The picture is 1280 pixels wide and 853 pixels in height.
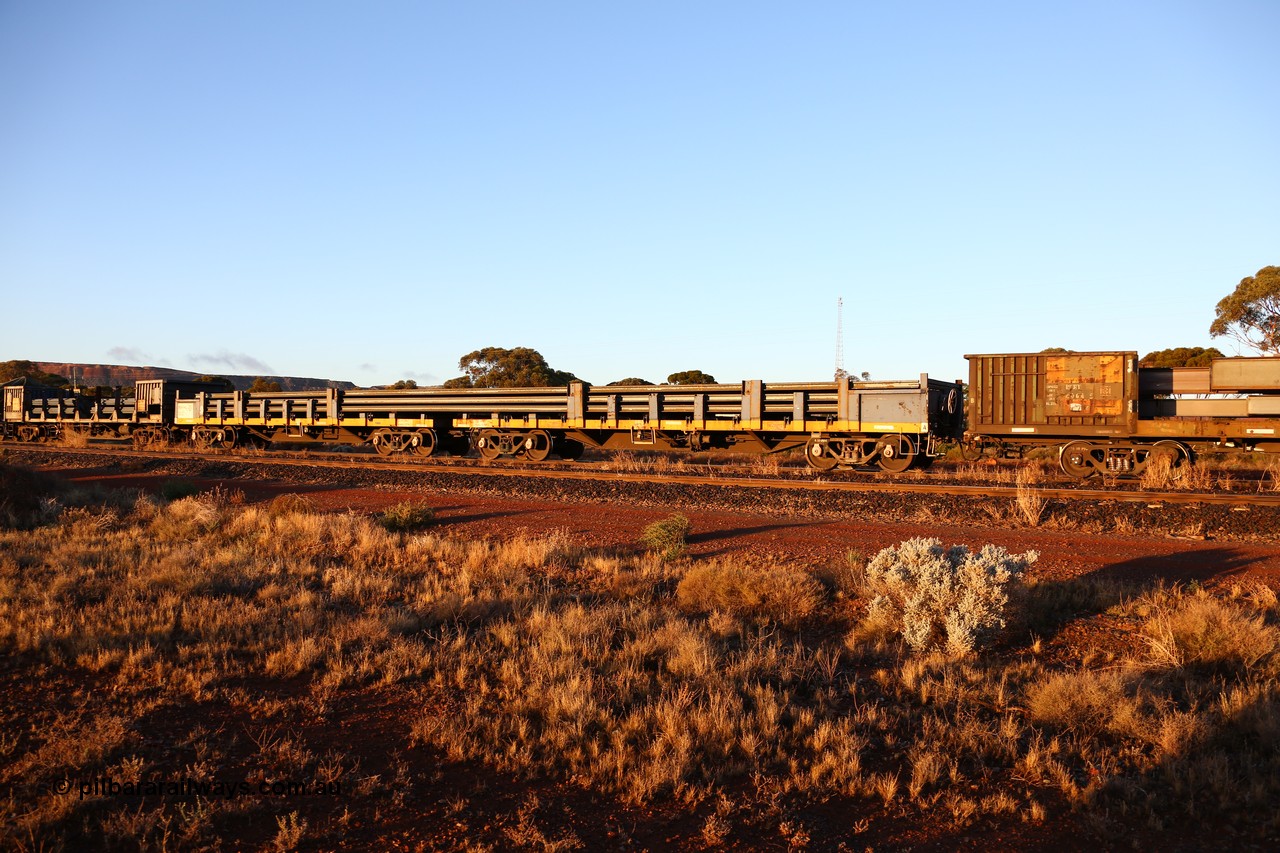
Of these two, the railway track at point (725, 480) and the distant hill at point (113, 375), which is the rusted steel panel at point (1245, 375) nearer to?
the railway track at point (725, 480)

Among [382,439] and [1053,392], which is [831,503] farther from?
[382,439]

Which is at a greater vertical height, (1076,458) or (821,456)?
(1076,458)

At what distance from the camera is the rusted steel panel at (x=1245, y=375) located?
17.4 m

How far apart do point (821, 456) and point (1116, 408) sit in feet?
22.9

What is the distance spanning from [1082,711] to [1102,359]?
52.9 feet

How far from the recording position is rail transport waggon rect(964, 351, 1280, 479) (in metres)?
17.8

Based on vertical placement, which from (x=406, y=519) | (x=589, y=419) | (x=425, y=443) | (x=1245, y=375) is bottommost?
(x=406, y=519)

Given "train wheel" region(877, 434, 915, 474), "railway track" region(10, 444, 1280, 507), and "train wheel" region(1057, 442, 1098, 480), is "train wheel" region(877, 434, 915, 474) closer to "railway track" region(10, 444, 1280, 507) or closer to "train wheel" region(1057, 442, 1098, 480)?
"railway track" region(10, 444, 1280, 507)

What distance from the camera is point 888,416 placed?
20.1 metres

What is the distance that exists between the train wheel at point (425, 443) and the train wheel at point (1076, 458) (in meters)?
19.1

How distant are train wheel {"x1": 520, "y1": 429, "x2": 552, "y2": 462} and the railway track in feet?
4.70

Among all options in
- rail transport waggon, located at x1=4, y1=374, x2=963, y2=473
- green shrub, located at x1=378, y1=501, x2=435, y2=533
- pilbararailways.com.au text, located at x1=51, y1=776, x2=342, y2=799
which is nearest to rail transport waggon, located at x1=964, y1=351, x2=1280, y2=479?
rail transport waggon, located at x1=4, y1=374, x2=963, y2=473

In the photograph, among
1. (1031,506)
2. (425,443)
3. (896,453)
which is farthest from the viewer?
(425,443)

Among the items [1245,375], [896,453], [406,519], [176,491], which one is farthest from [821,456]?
[176,491]
